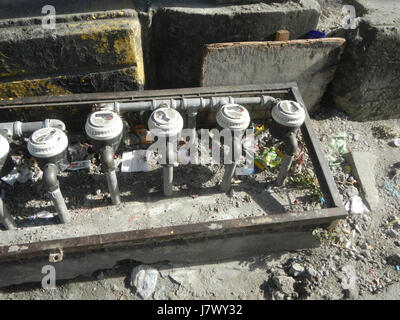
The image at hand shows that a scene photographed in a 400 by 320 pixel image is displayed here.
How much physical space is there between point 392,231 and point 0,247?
3579 millimetres

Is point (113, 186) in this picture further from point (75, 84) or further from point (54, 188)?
point (75, 84)

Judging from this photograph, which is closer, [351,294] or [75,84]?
[351,294]

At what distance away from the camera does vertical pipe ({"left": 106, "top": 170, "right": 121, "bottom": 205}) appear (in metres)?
3.10

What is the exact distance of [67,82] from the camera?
11.4 ft

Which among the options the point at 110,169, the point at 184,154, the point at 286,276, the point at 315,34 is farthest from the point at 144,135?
the point at 315,34

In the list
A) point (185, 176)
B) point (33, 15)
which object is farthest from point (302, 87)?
point (33, 15)

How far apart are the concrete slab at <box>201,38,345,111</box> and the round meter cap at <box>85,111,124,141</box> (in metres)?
1.38

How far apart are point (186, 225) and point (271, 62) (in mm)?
2227

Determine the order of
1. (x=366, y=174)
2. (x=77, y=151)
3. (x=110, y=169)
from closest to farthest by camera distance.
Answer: (x=110, y=169) < (x=77, y=151) < (x=366, y=174)

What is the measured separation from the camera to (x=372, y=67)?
4.05m

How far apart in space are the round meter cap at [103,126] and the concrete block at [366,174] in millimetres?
2676

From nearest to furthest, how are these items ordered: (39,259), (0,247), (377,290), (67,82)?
(0,247)
(39,259)
(377,290)
(67,82)

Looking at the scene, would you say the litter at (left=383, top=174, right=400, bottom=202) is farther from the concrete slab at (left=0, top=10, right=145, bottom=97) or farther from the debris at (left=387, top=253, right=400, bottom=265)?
the concrete slab at (left=0, top=10, right=145, bottom=97)

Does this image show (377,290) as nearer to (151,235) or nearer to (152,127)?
(151,235)
